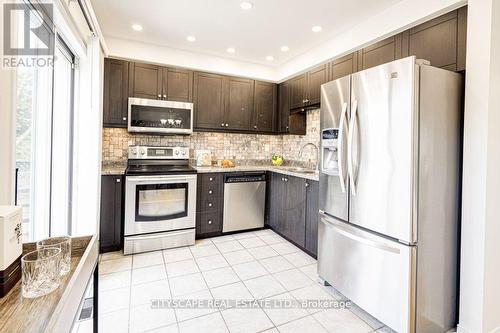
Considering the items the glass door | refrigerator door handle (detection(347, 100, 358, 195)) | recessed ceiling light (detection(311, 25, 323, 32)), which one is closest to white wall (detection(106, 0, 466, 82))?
recessed ceiling light (detection(311, 25, 323, 32))

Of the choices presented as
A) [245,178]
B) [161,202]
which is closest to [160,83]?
[161,202]

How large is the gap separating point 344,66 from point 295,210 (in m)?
1.80

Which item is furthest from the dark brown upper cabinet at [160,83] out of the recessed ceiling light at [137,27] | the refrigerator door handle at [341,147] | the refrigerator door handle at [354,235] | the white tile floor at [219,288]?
the refrigerator door handle at [354,235]

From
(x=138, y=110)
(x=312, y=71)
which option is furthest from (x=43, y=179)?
(x=312, y=71)

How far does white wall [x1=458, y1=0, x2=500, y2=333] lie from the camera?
166 centimetres

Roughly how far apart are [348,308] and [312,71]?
2818 mm

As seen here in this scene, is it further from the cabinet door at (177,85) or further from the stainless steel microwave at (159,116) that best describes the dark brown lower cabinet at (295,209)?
the cabinet door at (177,85)

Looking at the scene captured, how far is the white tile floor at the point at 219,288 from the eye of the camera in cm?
187

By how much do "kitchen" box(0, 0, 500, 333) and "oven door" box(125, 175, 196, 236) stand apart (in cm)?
2

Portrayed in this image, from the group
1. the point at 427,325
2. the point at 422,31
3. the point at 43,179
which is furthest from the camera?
the point at 422,31

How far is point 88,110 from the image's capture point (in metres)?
2.62

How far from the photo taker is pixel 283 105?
420 cm

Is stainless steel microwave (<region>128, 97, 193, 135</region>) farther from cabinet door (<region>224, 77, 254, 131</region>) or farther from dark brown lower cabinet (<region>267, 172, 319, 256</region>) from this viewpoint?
dark brown lower cabinet (<region>267, 172, 319, 256</region>)

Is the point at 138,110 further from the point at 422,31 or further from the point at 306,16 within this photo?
the point at 422,31
